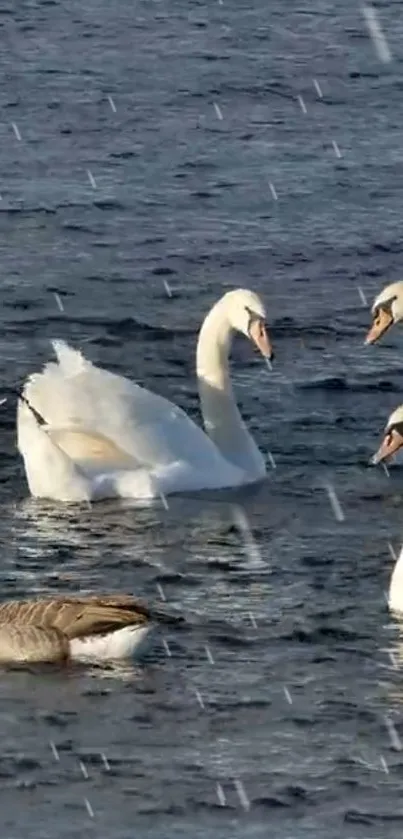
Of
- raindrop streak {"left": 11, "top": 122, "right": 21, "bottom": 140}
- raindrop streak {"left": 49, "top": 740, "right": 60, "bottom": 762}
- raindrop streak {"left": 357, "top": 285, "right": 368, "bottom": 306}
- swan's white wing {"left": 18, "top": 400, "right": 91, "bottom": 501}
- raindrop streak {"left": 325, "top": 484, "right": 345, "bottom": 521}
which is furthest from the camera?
raindrop streak {"left": 11, "top": 122, "right": 21, "bottom": 140}

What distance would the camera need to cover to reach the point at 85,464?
15.0m

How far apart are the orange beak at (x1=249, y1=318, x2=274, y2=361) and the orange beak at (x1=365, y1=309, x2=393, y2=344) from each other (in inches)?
36.0

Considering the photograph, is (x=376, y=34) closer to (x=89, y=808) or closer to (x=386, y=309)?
(x=386, y=309)

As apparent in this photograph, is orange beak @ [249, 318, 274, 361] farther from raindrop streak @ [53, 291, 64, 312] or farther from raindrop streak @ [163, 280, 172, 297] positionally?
raindrop streak @ [163, 280, 172, 297]

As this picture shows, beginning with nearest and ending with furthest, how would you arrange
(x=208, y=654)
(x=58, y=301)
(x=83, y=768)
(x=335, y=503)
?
1. (x=83, y=768)
2. (x=208, y=654)
3. (x=335, y=503)
4. (x=58, y=301)

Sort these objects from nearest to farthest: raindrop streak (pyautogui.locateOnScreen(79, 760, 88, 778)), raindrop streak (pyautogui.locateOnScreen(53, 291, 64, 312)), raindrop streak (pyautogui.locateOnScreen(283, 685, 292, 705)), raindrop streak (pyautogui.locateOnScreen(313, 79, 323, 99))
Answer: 1. raindrop streak (pyautogui.locateOnScreen(79, 760, 88, 778))
2. raindrop streak (pyautogui.locateOnScreen(283, 685, 292, 705))
3. raindrop streak (pyautogui.locateOnScreen(53, 291, 64, 312))
4. raindrop streak (pyautogui.locateOnScreen(313, 79, 323, 99))

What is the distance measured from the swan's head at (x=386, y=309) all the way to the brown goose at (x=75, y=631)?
4231 millimetres

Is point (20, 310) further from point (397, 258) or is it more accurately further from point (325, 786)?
point (325, 786)

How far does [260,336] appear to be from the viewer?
15312 mm

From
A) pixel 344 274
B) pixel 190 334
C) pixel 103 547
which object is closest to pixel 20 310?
pixel 190 334

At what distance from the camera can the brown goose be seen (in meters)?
12.0

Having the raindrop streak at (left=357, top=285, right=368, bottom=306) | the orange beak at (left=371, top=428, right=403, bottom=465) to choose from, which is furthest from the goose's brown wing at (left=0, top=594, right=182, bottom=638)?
the raindrop streak at (left=357, top=285, right=368, bottom=306)

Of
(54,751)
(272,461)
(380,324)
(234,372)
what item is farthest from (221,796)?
(234,372)

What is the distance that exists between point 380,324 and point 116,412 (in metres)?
2.01
